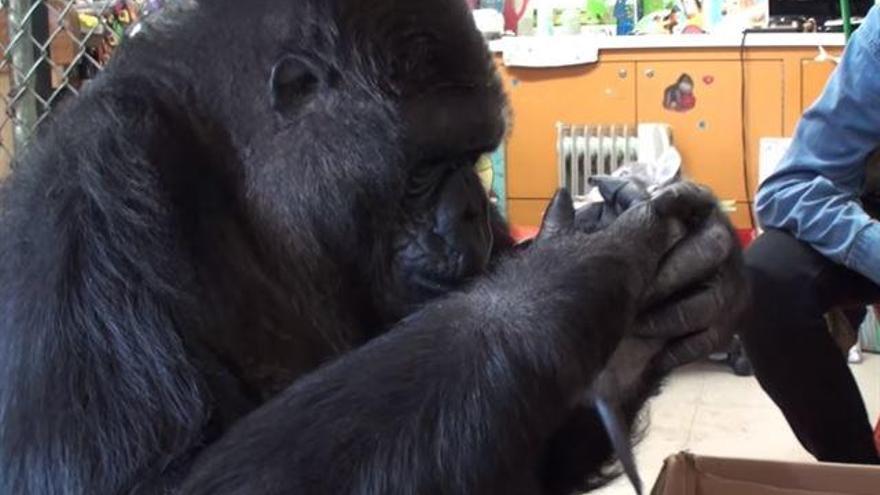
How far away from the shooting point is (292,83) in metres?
1.00

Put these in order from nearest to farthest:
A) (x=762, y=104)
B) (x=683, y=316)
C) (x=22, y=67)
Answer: (x=683, y=316) → (x=22, y=67) → (x=762, y=104)

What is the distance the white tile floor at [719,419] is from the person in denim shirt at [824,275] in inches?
12.7

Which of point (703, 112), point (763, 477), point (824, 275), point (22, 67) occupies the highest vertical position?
point (22, 67)

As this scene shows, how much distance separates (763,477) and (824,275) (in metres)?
1.07

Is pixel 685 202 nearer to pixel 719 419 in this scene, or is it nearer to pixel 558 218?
pixel 558 218

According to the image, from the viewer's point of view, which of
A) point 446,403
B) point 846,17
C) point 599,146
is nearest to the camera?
point 446,403

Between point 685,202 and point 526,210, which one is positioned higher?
point 685,202

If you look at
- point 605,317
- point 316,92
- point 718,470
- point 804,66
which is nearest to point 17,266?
point 316,92

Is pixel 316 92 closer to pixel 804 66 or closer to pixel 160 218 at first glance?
pixel 160 218

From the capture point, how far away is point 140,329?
0.87 metres

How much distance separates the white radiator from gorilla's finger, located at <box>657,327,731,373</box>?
8.78ft

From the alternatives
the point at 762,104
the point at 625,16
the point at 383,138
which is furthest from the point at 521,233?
the point at 383,138

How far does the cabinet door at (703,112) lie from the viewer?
365 centimetres

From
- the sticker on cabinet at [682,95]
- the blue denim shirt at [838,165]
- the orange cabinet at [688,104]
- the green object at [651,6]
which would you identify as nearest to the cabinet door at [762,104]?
the orange cabinet at [688,104]
